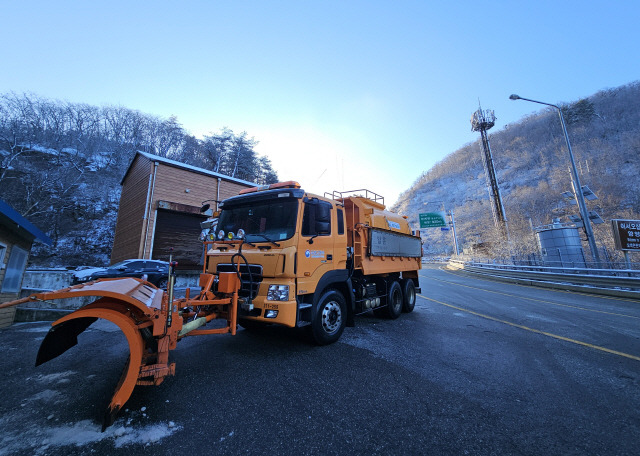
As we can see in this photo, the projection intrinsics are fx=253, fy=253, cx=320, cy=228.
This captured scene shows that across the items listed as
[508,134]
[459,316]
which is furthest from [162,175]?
[508,134]

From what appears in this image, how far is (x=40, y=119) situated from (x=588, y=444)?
5978 cm

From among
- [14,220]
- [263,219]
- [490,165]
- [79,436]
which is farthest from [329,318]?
[490,165]

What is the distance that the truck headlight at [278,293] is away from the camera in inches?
158

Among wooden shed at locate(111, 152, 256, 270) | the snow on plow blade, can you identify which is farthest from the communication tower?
the snow on plow blade

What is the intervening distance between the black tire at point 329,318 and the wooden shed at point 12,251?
301 inches

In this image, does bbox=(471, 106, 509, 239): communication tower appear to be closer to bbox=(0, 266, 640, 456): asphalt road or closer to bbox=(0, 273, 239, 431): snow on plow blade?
bbox=(0, 266, 640, 456): asphalt road

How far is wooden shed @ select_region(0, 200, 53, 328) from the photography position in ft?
20.8

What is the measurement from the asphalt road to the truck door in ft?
4.34

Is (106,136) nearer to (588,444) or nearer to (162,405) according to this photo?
(162,405)

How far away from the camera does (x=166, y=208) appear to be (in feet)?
50.8

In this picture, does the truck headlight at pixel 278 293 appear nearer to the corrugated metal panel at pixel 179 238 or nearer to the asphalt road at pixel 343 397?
the asphalt road at pixel 343 397

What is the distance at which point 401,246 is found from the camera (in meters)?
7.86

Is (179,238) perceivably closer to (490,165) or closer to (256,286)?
(256,286)

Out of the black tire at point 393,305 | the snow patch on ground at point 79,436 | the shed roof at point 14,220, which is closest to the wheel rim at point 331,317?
the black tire at point 393,305
